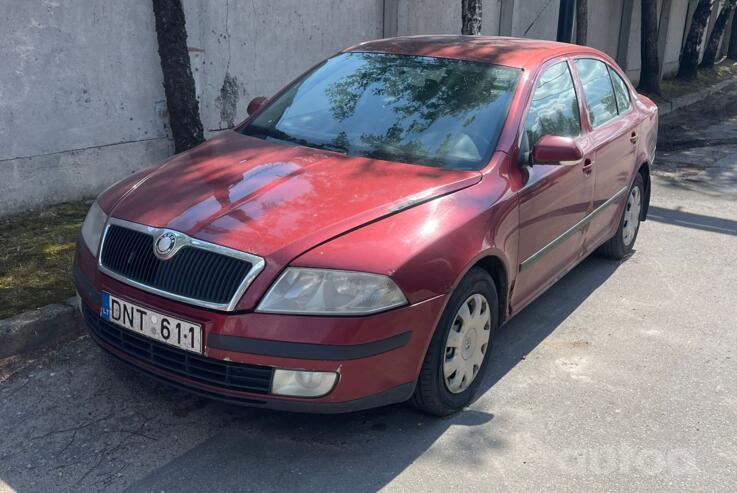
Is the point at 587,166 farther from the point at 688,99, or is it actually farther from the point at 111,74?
the point at 688,99

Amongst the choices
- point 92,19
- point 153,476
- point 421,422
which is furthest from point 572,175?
point 92,19

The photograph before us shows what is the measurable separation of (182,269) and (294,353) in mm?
597

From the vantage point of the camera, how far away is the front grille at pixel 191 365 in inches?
121

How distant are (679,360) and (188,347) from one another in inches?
112

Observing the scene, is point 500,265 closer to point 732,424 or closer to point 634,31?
point 732,424

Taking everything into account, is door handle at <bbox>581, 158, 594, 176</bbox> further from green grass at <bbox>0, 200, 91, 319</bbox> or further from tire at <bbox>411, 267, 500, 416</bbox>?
green grass at <bbox>0, 200, 91, 319</bbox>

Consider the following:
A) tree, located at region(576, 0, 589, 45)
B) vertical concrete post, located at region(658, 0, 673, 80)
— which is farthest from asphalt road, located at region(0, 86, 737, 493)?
vertical concrete post, located at region(658, 0, 673, 80)

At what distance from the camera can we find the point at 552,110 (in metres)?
4.52

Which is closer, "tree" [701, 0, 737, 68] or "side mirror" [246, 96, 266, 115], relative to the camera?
"side mirror" [246, 96, 266, 115]

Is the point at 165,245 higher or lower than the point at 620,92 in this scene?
lower

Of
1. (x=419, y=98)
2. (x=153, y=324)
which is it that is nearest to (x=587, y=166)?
(x=419, y=98)

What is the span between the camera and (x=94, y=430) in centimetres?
345

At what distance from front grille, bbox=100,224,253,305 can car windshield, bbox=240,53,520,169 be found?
1.20 m

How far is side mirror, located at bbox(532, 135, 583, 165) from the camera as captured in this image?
12.8ft
